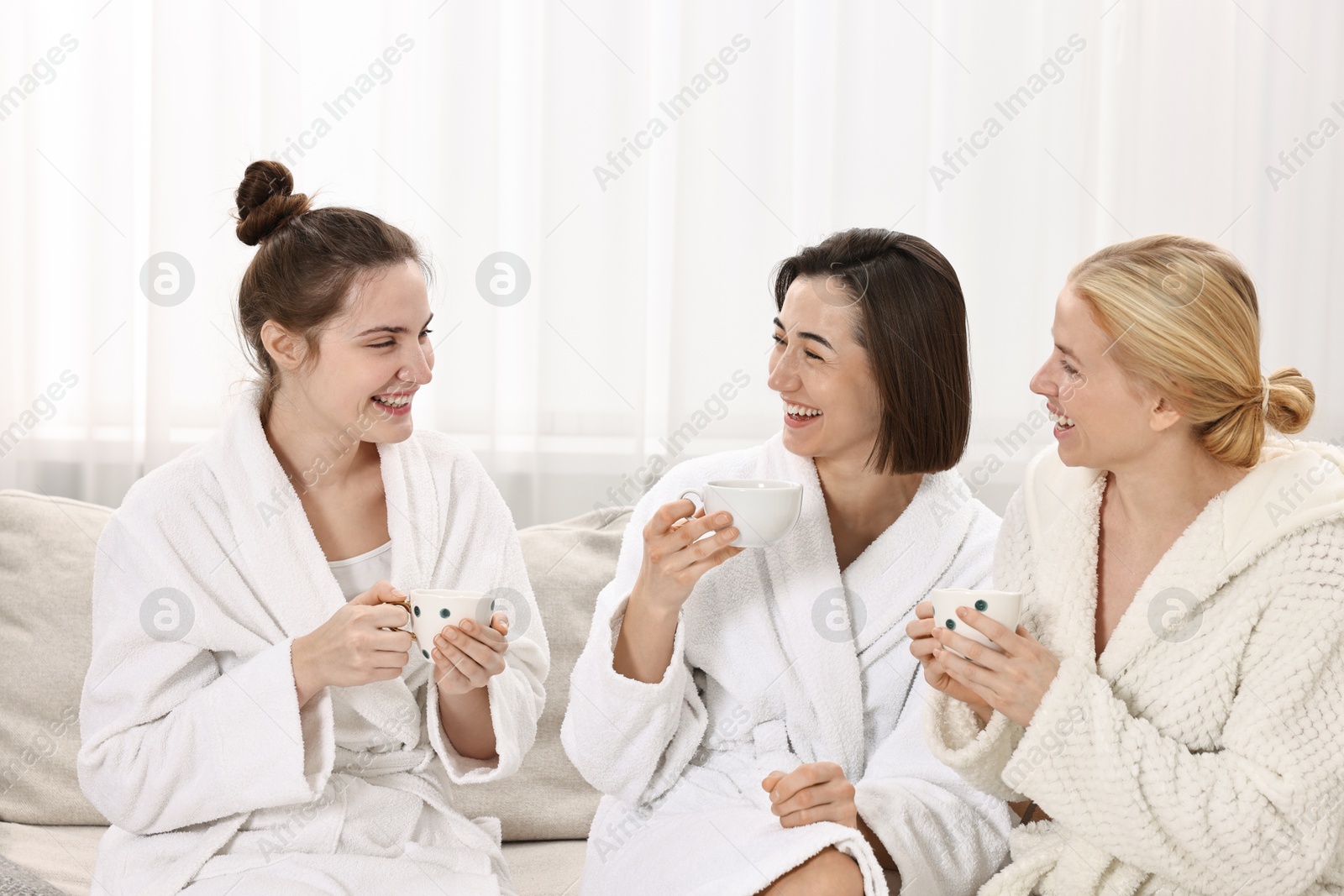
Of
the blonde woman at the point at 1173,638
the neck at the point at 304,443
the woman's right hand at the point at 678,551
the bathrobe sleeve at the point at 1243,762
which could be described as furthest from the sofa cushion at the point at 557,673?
the bathrobe sleeve at the point at 1243,762

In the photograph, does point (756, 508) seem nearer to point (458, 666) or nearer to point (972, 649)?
point (972, 649)

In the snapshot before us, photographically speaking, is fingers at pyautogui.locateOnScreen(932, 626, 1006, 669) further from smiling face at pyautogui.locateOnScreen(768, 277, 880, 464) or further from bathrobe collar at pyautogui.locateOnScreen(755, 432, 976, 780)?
smiling face at pyautogui.locateOnScreen(768, 277, 880, 464)

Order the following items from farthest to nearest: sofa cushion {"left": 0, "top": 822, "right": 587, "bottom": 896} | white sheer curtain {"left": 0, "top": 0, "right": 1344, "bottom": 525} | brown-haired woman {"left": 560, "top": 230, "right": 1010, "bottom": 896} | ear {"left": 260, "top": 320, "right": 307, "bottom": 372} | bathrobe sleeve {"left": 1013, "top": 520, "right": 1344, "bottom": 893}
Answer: white sheer curtain {"left": 0, "top": 0, "right": 1344, "bottom": 525}, sofa cushion {"left": 0, "top": 822, "right": 587, "bottom": 896}, ear {"left": 260, "top": 320, "right": 307, "bottom": 372}, brown-haired woman {"left": 560, "top": 230, "right": 1010, "bottom": 896}, bathrobe sleeve {"left": 1013, "top": 520, "right": 1344, "bottom": 893}

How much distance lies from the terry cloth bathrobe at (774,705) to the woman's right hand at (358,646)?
279mm

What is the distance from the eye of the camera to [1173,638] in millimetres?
1421

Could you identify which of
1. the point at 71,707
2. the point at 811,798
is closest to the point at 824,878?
the point at 811,798

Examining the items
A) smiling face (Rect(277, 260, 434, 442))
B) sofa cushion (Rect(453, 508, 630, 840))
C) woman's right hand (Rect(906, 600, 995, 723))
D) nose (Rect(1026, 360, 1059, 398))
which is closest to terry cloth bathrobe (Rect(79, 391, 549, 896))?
smiling face (Rect(277, 260, 434, 442))

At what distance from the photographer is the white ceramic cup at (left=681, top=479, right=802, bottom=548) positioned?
1.39 metres

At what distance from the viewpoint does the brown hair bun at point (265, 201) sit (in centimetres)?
164

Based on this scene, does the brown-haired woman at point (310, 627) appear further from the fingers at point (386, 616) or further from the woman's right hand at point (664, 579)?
the woman's right hand at point (664, 579)

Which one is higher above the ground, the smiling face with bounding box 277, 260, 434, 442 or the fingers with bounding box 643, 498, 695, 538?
the smiling face with bounding box 277, 260, 434, 442

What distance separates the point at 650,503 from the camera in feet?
5.75

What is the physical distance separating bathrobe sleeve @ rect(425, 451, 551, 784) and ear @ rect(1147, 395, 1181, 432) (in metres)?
0.91

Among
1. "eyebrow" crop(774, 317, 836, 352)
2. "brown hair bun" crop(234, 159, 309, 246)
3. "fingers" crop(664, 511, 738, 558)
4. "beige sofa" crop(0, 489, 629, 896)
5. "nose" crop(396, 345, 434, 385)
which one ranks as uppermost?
"brown hair bun" crop(234, 159, 309, 246)
